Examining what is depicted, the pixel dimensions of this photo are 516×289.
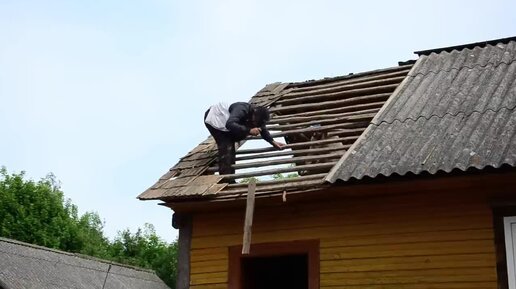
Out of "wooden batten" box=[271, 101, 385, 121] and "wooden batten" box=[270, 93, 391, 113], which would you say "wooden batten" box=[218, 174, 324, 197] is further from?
"wooden batten" box=[270, 93, 391, 113]

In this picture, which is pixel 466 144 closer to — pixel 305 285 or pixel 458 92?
pixel 458 92

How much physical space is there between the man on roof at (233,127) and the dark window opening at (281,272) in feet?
4.28

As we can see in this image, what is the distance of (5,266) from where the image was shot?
18156 millimetres

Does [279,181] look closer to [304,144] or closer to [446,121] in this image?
[304,144]

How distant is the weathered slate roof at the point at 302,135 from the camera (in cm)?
854

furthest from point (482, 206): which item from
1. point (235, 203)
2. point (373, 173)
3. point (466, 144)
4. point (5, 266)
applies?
point (5, 266)

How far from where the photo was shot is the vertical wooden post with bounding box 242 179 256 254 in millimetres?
7973

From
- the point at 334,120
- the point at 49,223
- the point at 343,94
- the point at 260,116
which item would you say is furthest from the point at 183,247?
the point at 49,223

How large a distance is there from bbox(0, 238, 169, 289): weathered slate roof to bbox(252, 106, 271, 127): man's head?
10.4 metres

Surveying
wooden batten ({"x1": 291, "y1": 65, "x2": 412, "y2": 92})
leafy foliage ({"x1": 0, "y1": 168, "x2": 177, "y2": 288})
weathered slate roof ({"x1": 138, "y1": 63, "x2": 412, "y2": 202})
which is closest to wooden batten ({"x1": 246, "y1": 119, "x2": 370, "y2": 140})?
weathered slate roof ({"x1": 138, "y1": 63, "x2": 412, "y2": 202})

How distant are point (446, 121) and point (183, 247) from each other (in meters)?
3.35

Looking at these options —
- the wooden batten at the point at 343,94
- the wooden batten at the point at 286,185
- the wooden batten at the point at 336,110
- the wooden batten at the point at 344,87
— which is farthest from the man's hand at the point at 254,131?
the wooden batten at the point at 344,87

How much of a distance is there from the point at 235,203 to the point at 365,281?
1.65 metres

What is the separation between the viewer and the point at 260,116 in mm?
9281
